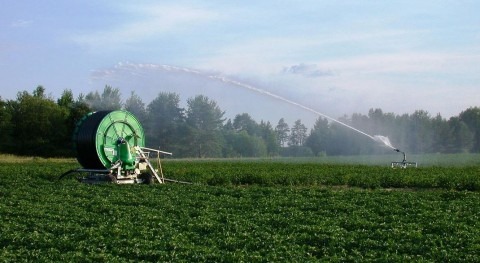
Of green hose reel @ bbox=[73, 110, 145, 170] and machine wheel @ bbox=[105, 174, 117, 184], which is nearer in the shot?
machine wheel @ bbox=[105, 174, 117, 184]

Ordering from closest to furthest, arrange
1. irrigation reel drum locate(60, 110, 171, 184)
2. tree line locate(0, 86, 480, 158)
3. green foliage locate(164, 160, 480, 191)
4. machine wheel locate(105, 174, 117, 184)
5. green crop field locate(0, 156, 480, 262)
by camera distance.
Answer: green crop field locate(0, 156, 480, 262) → machine wheel locate(105, 174, 117, 184) → irrigation reel drum locate(60, 110, 171, 184) → green foliage locate(164, 160, 480, 191) → tree line locate(0, 86, 480, 158)

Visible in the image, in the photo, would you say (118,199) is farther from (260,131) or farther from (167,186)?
(260,131)

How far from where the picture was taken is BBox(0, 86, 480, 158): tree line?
257 ft

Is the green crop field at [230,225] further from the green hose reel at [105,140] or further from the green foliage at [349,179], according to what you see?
the green foliage at [349,179]

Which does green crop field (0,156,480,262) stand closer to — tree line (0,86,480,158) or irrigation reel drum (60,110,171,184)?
irrigation reel drum (60,110,171,184)

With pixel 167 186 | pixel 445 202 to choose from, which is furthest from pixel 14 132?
pixel 445 202

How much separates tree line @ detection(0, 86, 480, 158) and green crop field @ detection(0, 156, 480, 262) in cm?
3509

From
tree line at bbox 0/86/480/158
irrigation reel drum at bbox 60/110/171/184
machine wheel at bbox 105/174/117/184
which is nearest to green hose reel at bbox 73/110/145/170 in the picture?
irrigation reel drum at bbox 60/110/171/184

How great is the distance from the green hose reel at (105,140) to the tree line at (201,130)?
25572 mm

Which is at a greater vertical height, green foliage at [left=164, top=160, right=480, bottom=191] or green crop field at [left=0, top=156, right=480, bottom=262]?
green foliage at [left=164, top=160, right=480, bottom=191]

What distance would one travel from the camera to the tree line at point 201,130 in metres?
78.4

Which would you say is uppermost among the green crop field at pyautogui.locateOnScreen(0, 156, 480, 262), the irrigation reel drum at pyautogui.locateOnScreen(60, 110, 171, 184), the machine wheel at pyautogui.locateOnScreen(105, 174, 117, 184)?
the irrigation reel drum at pyautogui.locateOnScreen(60, 110, 171, 184)

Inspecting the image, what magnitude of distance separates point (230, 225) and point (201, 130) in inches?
2781

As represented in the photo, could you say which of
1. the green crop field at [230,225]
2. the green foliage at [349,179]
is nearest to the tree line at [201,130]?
the green foliage at [349,179]
